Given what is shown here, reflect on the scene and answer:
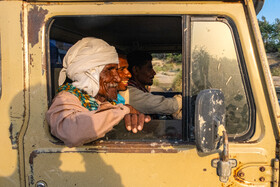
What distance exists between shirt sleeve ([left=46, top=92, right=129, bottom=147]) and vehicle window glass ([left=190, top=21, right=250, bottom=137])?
501 mm

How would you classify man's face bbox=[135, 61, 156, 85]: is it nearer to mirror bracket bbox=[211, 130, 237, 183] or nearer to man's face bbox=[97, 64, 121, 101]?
man's face bbox=[97, 64, 121, 101]

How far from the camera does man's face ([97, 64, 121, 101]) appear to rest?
2.30 metres

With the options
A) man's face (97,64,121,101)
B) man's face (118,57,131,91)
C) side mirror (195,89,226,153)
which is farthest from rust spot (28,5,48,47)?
man's face (118,57,131,91)

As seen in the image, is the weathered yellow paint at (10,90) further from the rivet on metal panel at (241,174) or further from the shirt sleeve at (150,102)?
the shirt sleeve at (150,102)

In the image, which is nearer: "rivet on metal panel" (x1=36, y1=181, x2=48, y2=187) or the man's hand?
"rivet on metal panel" (x1=36, y1=181, x2=48, y2=187)

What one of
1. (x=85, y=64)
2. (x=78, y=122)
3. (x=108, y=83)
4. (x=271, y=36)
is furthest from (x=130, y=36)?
(x=271, y=36)

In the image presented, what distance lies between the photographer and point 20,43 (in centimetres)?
162

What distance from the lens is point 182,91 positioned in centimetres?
160

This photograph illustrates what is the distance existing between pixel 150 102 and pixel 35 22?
57.2 inches

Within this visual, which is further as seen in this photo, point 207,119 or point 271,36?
point 271,36

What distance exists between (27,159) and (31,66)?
1.74ft

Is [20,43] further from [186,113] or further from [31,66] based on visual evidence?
[186,113]

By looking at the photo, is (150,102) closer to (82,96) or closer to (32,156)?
(82,96)

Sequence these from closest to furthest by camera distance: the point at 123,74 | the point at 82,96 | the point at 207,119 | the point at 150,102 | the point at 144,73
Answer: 1. the point at 207,119
2. the point at 82,96
3. the point at 150,102
4. the point at 123,74
5. the point at 144,73
